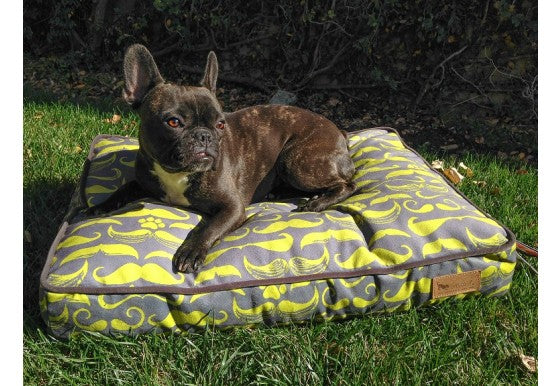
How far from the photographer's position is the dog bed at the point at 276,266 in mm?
2551

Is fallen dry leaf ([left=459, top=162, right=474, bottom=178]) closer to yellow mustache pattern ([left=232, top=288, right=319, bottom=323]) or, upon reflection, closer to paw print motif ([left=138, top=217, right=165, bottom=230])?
yellow mustache pattern ([left=232, top=288, right=319, bottom=323])

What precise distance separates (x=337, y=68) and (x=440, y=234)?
437 cm

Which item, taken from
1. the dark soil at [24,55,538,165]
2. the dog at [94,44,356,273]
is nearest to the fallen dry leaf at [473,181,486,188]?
the dark soil at [24,55,538,165]

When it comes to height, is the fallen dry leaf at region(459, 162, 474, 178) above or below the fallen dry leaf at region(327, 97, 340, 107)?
above

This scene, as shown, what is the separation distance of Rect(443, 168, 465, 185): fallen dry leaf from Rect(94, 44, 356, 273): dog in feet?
3.26

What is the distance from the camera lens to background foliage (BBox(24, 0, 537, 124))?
6.09 m

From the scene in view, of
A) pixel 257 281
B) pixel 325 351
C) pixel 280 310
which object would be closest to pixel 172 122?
pixel 257 281

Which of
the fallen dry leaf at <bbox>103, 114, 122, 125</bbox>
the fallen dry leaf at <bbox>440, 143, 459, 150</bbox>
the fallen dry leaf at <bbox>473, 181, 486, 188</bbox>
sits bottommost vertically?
the fallen dry leaf at <bbox>103, 114, 122, 125</bbox>

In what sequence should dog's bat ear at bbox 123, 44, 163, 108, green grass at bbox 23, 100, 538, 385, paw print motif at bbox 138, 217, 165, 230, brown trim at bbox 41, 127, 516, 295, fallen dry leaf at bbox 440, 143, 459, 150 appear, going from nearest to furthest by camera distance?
1. green grass at bbox 23, 100, 538, 385
2. brown trim at bbox 41, 127, 516, 295
3. paw print motif at bbox 138, 217, 165, 230
4. dog's bat ear at bbox 123, 44, 163, 108
5. fallen dry leaf at bbox 440, 143, 459, 150

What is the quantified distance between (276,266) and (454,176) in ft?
7.24

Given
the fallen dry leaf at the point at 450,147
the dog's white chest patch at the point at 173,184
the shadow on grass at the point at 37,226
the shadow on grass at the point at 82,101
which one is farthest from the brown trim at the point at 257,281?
the shadow on grass at the point at 82,101

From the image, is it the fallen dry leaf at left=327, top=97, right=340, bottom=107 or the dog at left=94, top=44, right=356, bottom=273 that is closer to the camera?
the dog at left=94, top=44, right=356, bottom=273

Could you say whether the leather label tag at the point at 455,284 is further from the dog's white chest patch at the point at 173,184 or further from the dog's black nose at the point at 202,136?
the dog's white chest patch at the point at 173,184

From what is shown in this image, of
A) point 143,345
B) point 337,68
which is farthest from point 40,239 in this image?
point 337,68
